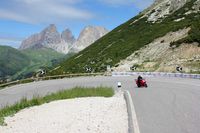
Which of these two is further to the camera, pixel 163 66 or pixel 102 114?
pixel 163 66

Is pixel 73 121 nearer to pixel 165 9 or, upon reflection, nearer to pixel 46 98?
pixel 46 98

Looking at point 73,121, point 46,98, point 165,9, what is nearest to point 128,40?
point 165,9

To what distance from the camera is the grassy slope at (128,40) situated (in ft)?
268

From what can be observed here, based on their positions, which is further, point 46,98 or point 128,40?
point 128,40

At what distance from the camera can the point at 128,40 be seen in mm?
97250

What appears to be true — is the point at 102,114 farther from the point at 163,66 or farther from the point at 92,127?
the point at 163,66

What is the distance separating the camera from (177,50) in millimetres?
65188

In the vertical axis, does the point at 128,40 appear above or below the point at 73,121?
above

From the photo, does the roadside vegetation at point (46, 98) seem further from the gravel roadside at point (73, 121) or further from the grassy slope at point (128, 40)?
the grassy slope at point (128, 40)

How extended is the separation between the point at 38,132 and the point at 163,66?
2103 inches

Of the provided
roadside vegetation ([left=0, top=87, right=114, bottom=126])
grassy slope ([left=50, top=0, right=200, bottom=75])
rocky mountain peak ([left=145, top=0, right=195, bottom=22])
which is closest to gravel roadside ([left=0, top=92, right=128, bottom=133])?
roadside vegetation ([left=0, top=87, right=114, bottom=126])

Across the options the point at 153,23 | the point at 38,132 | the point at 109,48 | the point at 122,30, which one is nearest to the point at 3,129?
the point at 38,132

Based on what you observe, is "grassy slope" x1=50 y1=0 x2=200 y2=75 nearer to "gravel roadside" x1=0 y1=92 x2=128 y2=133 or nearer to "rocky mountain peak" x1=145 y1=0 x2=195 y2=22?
"rocky mountain peak" x1=145 y1=0 x2=195 y2=22

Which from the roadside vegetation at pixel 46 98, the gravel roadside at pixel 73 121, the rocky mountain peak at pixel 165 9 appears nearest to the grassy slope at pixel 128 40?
the rocky mountain peak at pixel 165 9
